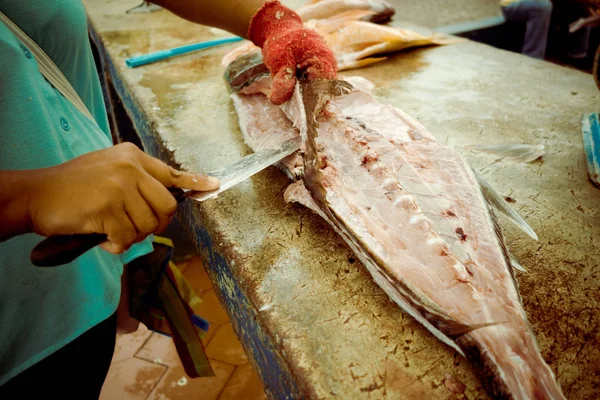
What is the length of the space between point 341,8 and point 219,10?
5.86 ft

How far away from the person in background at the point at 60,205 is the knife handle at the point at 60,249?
2cm

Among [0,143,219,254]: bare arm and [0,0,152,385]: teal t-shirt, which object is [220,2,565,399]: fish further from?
[0,0,152,385]: teal t-shirt

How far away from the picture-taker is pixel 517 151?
5.52 ft

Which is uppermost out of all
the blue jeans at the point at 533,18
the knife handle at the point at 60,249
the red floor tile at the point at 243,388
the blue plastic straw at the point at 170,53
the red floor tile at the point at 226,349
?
the knife handle at the point at 60,249

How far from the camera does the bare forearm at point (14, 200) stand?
845 mm

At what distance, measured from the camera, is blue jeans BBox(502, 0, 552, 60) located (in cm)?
501

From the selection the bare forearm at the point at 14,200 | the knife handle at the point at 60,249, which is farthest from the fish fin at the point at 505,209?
the bare forearm at the point at 14,200

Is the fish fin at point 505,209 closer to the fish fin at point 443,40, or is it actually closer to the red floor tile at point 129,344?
the fish fin at point 443,40

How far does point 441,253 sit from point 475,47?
8.09ft

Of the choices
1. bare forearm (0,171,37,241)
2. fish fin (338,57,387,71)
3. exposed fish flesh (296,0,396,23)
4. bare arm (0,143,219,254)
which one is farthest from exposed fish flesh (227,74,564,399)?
exposed fish flesh (296,0,396,23)

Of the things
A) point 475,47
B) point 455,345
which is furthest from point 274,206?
point 475,47

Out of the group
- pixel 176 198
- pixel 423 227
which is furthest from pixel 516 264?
pixel 176 198

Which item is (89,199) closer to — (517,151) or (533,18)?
(517,151)

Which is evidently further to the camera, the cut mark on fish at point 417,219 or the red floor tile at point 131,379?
the red floor tile at point 131,379
